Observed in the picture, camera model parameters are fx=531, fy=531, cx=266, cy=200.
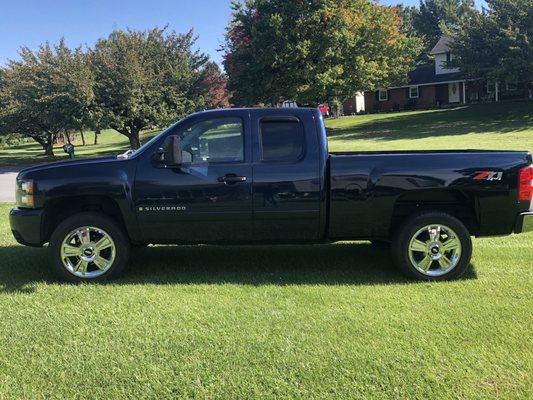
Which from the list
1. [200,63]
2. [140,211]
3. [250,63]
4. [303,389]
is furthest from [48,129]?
[303,389]

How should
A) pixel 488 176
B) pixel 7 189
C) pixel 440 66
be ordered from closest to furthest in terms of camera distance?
1. pixel 488 176
2. pixel 7 189
3. pixel 440 66

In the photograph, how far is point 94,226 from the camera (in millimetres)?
5473

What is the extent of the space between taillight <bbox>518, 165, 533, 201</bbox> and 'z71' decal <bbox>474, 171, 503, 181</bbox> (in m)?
0.21

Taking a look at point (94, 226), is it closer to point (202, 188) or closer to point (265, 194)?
point (202, 188)

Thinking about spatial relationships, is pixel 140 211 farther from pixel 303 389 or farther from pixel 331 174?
pixel 303 389

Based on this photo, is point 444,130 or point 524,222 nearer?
point 524,222

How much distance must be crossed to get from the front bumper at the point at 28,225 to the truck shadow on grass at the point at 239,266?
17.6 inches

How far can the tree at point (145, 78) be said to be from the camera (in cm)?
2633

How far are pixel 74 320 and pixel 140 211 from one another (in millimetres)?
1338

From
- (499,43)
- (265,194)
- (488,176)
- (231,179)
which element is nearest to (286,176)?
(265,194)

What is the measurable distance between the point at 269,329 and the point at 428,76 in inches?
2148

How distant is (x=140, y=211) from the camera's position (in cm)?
542

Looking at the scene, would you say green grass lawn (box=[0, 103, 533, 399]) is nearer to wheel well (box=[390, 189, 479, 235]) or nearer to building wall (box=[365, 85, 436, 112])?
wheel well (box=[390, 189, 479, 235])

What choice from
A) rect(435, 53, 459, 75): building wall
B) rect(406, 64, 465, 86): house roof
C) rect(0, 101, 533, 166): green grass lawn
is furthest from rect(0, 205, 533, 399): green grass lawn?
rect(435, 53, 459, 75): building wall
